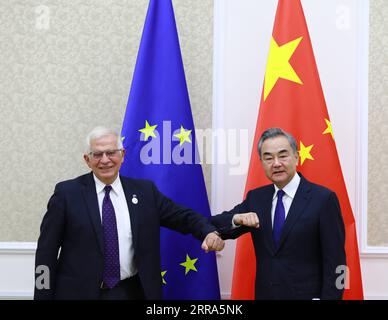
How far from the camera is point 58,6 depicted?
10.1 ft

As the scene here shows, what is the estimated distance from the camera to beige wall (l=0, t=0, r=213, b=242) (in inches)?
121

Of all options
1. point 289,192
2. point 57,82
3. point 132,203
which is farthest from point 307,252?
point 57,82

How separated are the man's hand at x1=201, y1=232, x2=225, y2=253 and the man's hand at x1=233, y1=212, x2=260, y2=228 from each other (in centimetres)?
11

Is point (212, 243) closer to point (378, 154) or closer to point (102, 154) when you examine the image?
point (102, 154)

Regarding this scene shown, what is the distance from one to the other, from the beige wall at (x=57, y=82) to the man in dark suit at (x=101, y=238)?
0.98 meters

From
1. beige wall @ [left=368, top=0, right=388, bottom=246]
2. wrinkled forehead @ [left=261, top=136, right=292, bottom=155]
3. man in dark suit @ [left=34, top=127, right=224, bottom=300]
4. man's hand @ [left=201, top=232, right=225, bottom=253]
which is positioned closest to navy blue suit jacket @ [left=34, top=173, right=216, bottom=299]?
man in dark suit @ [left=34, top=127, right=224, bottom=300]

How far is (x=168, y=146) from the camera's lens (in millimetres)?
2688

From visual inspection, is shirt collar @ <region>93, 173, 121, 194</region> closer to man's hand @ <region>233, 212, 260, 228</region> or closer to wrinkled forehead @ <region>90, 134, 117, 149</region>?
wrinkled forehead @ <region>90, 134, 117, 149</region>

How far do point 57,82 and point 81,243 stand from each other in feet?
4.59

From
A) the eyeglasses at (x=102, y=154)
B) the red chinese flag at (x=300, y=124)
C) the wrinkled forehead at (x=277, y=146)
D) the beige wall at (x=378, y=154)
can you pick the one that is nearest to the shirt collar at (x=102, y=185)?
the eyeglasses at (x=102, y=154)

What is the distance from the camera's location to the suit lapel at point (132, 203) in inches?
81.8

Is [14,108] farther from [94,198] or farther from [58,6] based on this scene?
[94,198]

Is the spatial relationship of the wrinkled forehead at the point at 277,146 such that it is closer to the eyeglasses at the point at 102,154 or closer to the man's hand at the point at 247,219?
the man's hand at the point at 247,219
